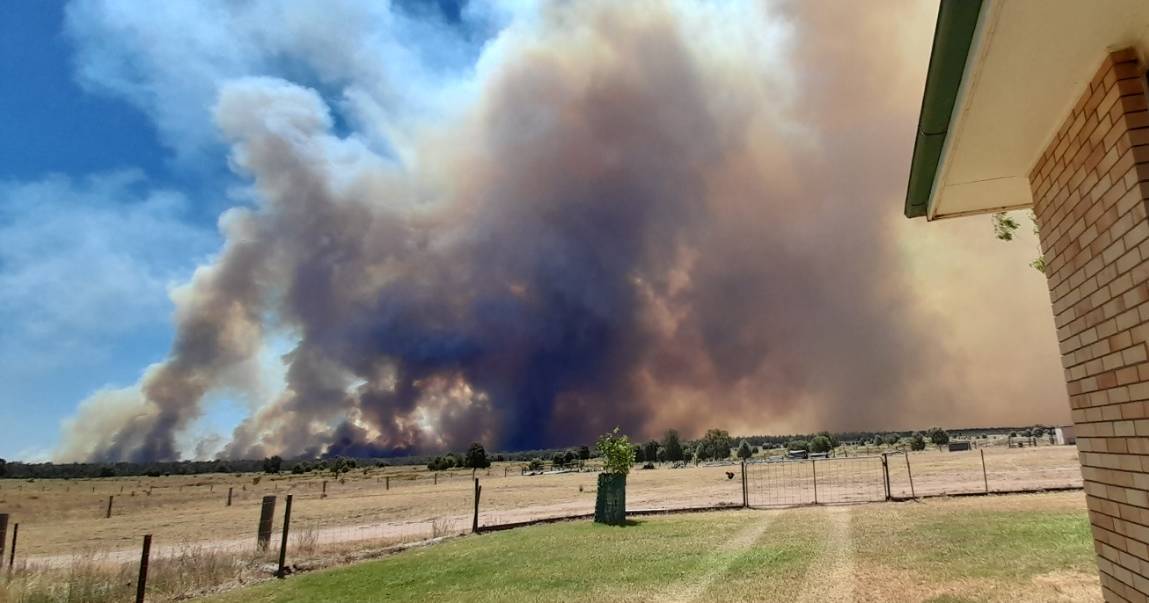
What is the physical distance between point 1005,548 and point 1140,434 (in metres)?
10.6

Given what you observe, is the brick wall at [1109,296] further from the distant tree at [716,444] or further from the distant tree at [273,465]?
the distant tree at [273,465]

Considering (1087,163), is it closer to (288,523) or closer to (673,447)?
(288,523)

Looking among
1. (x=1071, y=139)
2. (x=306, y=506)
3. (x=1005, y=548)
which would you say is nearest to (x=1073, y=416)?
(x=1071, y=139)

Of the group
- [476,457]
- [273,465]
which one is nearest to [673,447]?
[476,457]

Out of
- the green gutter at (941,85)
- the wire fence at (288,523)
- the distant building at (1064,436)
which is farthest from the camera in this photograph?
the distant building at (1064,436)

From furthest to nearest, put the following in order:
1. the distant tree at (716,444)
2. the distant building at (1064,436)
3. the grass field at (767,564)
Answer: the distant tree at (716,444)
the distant building at (1064,436)
the grass field at (767,564)

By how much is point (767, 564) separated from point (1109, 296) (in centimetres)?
974

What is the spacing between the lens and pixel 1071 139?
4285 mm

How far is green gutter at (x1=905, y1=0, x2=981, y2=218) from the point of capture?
3.69 m

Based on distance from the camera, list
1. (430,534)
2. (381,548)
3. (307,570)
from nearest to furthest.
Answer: (307,570)
(381,548)
(430,534)

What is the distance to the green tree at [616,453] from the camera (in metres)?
23.0

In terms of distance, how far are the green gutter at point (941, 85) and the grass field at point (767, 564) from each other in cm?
685

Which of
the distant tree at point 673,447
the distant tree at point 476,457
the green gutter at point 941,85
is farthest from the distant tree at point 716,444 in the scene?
the green gutter at point 941,85

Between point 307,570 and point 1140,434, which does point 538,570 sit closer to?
point 307,570
